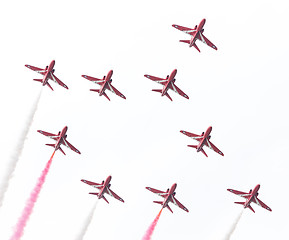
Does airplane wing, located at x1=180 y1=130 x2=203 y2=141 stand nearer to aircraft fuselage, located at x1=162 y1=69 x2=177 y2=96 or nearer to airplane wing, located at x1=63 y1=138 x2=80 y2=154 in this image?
aircraft fuselage, located at x1=162 y1=69 x2=177 y2=96

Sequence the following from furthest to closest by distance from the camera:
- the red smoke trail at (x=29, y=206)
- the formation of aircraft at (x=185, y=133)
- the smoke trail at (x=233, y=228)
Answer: the smoke trail at (x=233, y=228) → the formation of aircraft at (x=185, y=133) → the red smoke trail at (x=29, y=206)

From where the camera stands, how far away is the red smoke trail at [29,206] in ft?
431

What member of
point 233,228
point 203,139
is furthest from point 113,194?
point 233,228

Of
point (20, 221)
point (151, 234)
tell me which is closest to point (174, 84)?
point (151, 234)

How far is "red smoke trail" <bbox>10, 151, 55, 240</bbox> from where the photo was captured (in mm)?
131375

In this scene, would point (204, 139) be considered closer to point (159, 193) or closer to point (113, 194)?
point (159, 193)

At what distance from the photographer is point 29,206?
134m

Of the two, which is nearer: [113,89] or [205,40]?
[113,89]

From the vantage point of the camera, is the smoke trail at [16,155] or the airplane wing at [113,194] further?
the airplane wing at [113,194]

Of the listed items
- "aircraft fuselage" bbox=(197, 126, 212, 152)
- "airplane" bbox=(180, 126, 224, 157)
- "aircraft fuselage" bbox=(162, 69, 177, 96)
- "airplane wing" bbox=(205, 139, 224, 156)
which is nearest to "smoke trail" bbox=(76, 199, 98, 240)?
"airplane" bbox=(180, 126, 224, 157)

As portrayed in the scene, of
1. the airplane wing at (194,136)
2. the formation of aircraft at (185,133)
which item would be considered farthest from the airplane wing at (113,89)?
the airplane wing at (194,136)

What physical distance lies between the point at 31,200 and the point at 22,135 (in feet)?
53.6

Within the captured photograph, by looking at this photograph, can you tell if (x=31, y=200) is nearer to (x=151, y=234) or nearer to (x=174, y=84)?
(x=151, y=234)

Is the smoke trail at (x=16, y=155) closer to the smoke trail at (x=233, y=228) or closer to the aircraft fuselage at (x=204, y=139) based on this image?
the aircraft fuselage at (x=204, y=139)
